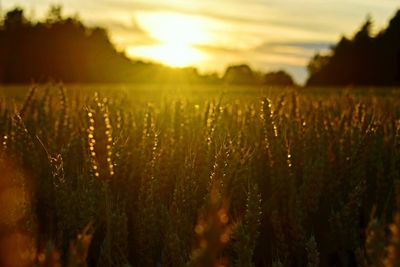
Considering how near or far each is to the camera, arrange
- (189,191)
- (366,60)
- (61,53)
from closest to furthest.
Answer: (189,191) → (366,60) → (61,53)

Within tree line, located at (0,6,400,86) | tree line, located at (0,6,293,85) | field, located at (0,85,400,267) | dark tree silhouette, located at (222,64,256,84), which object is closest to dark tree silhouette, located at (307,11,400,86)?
tree line, located at (0,6,400,86)

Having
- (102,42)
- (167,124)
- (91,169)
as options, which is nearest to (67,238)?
(91,169)

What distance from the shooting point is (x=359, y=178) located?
6.98ft

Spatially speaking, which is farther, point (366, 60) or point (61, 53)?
point (61, 53)

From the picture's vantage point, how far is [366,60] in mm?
35219

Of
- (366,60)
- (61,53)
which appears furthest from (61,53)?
(366,60)

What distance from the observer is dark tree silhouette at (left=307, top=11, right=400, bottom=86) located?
34125 mm

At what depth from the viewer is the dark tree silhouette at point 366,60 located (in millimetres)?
34125

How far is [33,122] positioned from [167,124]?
693mm

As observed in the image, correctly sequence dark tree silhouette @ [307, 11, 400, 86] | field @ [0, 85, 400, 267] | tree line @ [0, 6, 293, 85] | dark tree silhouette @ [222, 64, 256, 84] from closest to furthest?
field @ [0, 85, 400, 267]
dark tree silhouette @ [222, 64, 256, 84]
dark tree silhouette @ [307, 11, 400, 86]
tree line @ [0, 6, 293, 85]

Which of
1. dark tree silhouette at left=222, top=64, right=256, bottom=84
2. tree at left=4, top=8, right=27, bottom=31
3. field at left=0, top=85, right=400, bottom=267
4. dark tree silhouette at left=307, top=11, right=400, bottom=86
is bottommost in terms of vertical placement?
field at left=0, top=85, right=400, bottom=267

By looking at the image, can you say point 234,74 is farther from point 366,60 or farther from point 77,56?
point 77,56

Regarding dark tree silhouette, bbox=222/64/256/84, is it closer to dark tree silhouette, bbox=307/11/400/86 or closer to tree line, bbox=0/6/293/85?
dark tree silhouette, bbox=307/11/400/86

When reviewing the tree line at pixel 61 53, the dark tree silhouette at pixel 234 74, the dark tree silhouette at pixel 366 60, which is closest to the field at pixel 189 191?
the dark tree silhouette at pixel 234 74
